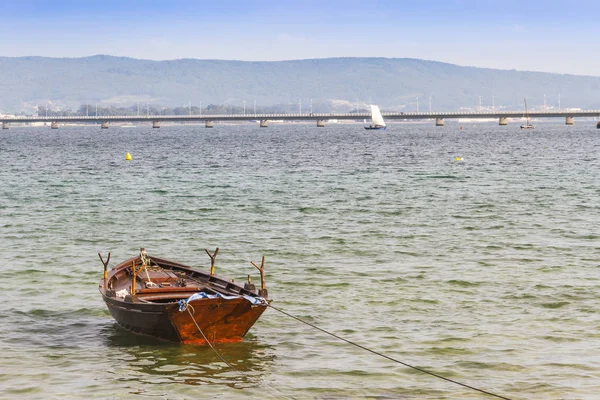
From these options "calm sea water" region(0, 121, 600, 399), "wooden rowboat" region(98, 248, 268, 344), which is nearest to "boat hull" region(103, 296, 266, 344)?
"wooden rowboat" region(98, 248, 268, 344)

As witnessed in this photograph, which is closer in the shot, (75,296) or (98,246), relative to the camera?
(75,296)

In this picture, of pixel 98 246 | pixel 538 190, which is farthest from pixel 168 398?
pixel 538 190

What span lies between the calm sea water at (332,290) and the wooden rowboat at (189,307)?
41cm

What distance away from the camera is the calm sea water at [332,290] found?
58.9 feet

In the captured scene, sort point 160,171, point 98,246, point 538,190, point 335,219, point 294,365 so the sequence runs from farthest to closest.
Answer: point 160,171 < point 538,190 < point 335,219 < point 98,246 < point 294,365

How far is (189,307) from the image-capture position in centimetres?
1866

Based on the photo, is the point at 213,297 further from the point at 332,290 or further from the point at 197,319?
the point at 332,290

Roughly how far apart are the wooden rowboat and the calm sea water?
41 cm

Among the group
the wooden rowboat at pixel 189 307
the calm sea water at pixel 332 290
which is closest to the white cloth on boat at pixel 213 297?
the wooden rowboat at pixel 189 307

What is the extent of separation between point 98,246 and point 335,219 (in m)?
12.7

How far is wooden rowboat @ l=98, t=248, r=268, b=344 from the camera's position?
18922 mm

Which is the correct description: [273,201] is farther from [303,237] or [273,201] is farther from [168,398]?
[168,398]

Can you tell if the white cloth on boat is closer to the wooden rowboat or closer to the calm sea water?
the wooden rowboat

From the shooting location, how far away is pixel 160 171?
271ft
